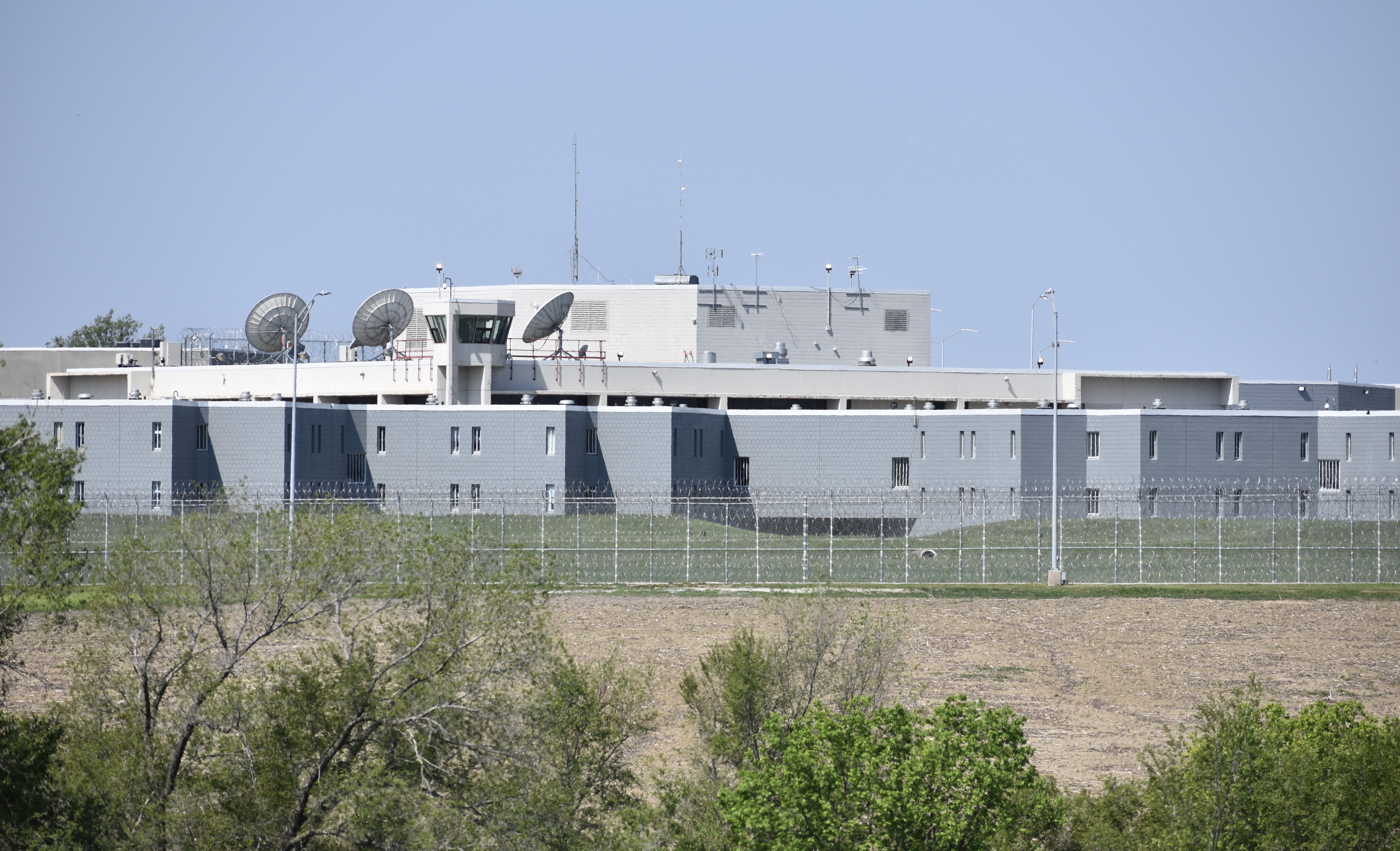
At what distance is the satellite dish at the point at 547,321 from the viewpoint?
206 feet

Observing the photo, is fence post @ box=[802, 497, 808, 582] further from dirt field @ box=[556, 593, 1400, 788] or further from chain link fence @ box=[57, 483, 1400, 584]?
dirt field @ box=[556, 593, 1400, 788]

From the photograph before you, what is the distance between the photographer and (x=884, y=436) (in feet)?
200

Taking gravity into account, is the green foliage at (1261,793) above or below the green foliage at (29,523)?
below

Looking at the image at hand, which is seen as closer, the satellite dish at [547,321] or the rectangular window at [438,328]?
the rectangular window at [438,328]

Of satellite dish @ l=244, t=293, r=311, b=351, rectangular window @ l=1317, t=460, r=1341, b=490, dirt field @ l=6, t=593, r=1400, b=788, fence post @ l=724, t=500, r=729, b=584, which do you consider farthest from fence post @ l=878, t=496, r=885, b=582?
satellite dish @ l=244, t=293, r=311, b=351

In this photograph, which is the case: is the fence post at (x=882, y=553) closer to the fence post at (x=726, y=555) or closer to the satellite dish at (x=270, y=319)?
the fence post at (x=726, y=555)

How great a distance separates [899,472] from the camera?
200 feet

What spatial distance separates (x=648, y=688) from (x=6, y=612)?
38.0 ft

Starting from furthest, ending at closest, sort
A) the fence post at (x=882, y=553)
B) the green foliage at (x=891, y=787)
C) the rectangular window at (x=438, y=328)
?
the rectangular window at (x=438, y=328), the fence post at (x=882, y=553), the green foliage at (x=891, y=787)

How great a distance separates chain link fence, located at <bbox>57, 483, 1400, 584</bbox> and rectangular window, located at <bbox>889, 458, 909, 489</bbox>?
0.82 meters

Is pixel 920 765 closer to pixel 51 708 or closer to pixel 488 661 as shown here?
pixel 488 661

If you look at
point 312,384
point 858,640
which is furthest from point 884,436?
point 858,640

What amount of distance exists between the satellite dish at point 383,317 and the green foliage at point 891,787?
49.1 meters

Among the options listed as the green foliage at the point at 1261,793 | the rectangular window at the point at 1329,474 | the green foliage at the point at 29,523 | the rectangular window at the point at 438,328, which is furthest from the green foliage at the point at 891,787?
the rectangular window at the point at 1329,474
